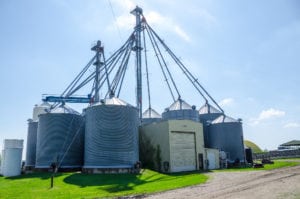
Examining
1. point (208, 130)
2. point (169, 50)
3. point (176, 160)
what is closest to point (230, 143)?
point (208, 130)

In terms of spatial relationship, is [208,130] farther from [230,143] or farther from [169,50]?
[169,50]

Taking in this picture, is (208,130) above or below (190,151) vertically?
above

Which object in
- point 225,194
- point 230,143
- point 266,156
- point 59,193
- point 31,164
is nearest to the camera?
point 225,194

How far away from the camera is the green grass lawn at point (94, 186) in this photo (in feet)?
71.9

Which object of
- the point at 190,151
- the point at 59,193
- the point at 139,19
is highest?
the point at 139,19

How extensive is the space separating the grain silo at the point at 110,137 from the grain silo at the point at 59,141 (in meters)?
4.82

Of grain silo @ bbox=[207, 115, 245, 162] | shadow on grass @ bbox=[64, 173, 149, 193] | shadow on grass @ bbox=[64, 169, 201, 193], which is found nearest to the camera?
shadow on grass @ bbox=[64, 173, 149, 193]

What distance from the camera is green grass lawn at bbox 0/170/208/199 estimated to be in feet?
71.9

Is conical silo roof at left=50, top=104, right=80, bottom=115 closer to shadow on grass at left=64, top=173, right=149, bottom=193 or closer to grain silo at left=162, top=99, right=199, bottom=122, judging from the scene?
shadow on grass at left=64, top=173, right=149, bottom=193

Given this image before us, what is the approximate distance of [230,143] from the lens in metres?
51.9

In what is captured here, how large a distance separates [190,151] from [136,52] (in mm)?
23797

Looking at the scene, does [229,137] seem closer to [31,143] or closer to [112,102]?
[112,102]

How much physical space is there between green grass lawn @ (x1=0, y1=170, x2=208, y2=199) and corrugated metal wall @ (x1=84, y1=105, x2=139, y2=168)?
2121 millimetres

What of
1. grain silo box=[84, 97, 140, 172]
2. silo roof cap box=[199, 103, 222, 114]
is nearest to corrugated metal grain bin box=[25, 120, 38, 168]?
grain silo box=[84, 97, 140, 172]
